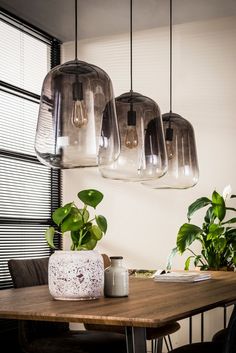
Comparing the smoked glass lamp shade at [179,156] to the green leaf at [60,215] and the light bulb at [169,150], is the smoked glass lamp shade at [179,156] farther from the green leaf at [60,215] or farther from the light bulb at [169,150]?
the green leaf at [60,215]

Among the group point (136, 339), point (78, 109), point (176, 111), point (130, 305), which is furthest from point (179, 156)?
point (176, 111)

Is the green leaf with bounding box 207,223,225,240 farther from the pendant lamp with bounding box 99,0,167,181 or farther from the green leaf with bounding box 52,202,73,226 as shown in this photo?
the green leaf with bounding box 52,202,73,226

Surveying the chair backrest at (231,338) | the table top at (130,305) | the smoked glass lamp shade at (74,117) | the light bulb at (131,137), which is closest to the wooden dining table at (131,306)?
the table top at (130,305)

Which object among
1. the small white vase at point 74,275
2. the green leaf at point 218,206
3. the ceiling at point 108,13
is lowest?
the small white vase at point 74,275

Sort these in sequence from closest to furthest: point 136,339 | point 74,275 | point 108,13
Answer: point 136,339 → point 74,275 → point 108,13

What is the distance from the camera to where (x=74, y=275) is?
7.38ft

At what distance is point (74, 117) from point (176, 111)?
281cm

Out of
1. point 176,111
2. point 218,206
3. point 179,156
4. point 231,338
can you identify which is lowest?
point 231,338

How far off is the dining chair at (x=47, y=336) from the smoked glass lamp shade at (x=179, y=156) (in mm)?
740

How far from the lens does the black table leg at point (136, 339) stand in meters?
1.90

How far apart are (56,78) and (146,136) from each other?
0.61 meters

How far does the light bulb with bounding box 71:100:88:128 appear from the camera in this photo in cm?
215

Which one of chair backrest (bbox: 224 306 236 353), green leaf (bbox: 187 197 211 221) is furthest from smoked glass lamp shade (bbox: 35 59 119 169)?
green leaf (bbox: 187 197 211 221)

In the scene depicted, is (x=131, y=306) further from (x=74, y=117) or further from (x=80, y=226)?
(x=74, y=117)
